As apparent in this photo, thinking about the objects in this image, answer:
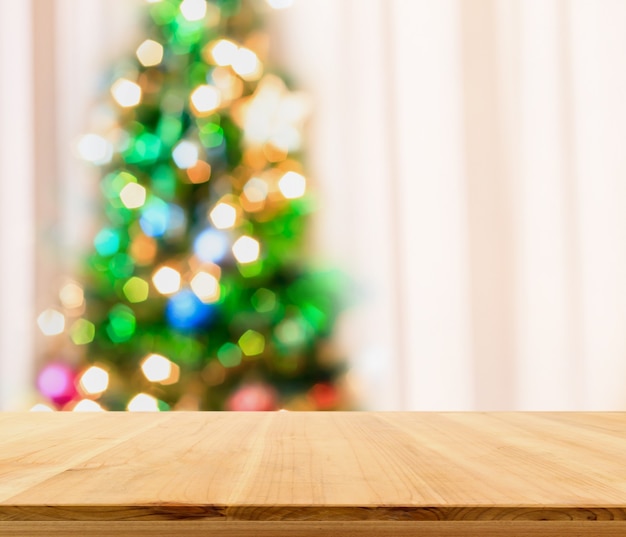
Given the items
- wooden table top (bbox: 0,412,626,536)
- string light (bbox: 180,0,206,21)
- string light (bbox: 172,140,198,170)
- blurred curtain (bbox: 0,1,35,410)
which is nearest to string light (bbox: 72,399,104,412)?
blurred curtain (bbox: 0,1,35,410)

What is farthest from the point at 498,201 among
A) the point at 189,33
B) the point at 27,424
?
the point at 27,424

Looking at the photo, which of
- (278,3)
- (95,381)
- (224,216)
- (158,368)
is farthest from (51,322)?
(278,3)

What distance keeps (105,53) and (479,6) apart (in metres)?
1.15

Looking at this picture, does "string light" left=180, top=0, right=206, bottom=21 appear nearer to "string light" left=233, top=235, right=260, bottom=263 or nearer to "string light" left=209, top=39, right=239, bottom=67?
"string light" left=209, top=39, right=239, bottom=67

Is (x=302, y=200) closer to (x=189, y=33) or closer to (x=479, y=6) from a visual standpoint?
(x=189, y=33)

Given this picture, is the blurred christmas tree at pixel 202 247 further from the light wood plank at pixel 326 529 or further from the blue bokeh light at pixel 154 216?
the light wood plank at pixel 326 529

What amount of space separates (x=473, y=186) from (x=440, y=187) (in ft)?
0.36

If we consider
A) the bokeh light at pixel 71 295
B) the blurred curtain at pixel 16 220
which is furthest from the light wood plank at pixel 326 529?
the blurred curtain at pixel 16 220

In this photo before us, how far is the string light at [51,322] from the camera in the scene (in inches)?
89.7

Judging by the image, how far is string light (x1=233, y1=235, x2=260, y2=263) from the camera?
2.11 m

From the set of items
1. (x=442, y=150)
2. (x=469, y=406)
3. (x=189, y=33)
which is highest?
(x=189, y=33)

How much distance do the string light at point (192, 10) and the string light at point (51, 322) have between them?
3.11 ft

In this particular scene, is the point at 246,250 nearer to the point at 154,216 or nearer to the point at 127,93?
the point at 154,216

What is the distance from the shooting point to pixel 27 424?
28.2 inches
